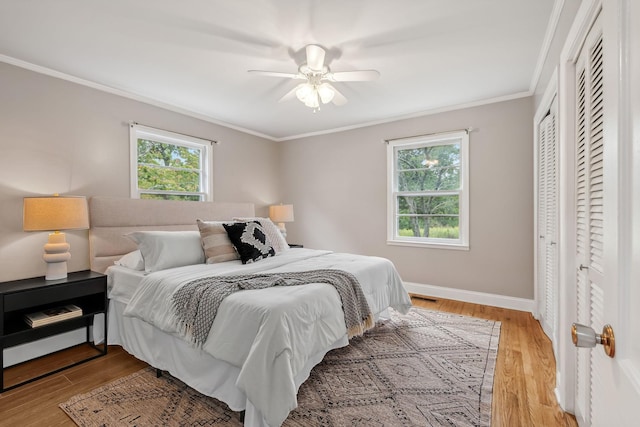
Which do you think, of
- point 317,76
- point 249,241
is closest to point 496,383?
point 249,241

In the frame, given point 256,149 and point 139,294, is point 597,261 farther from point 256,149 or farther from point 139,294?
point 256,149

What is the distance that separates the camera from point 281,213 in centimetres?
478

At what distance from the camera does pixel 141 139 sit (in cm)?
354

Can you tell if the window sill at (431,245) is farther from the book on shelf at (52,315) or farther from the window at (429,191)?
the book on shelf at (52,315)

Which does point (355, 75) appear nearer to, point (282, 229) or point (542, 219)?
point (542, 219)

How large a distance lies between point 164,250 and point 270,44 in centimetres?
193

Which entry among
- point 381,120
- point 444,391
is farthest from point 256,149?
point 444,391

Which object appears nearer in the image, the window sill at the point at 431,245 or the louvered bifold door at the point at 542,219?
the louvered bifold door at the point at 542,219

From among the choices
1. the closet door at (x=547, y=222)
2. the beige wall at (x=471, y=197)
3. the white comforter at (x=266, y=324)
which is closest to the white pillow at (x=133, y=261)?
the white comforter at (x=266, y=324)

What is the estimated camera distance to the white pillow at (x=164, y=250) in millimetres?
2611

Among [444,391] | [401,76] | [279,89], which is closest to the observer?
[444,391]

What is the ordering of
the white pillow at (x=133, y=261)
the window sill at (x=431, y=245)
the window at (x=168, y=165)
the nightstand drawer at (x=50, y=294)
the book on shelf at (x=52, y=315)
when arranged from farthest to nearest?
the window sill at (x=431, y=245)
the window at (x=168, y=165)
the white pillow at (x=133, y=261)
the book on shelf at (x=52, y=315)
the nightstand drawer at (x=50, y=294)

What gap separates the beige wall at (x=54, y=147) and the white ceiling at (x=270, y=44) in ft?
0.56

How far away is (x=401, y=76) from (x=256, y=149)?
2.73m
